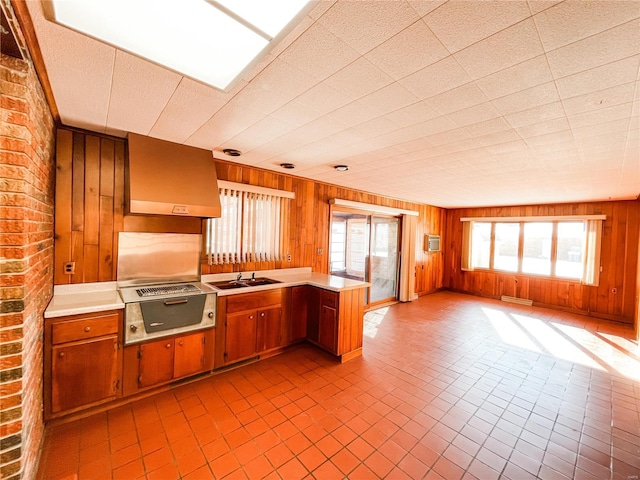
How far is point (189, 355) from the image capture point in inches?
104

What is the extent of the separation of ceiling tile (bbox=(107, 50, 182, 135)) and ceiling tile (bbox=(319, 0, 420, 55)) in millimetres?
971

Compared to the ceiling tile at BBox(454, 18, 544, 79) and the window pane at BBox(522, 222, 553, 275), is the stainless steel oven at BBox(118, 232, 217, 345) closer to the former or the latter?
the ceiling tile at BBox(454, 18, 544, 79)

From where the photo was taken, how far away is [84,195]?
251cm

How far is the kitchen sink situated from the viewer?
10.3 ft

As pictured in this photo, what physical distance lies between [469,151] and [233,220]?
2799mm

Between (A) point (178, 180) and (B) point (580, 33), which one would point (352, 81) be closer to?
(B) point (580, 33)

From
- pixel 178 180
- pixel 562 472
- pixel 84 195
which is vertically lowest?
pixel 562 472

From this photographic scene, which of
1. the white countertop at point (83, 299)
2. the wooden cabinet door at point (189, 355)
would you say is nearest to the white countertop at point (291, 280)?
the wooden cabinet door at point (189, 355)

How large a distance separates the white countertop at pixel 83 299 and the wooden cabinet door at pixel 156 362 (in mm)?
477

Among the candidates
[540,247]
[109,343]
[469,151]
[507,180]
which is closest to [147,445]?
[109,343]

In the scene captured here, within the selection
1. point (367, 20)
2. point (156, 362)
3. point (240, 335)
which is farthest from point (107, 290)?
point (367, 20)

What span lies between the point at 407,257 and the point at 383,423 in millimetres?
4300

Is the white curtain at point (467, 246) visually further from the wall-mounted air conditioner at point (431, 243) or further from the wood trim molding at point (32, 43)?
the wood trim molding at point (32, 43)

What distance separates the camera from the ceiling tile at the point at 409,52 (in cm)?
118
